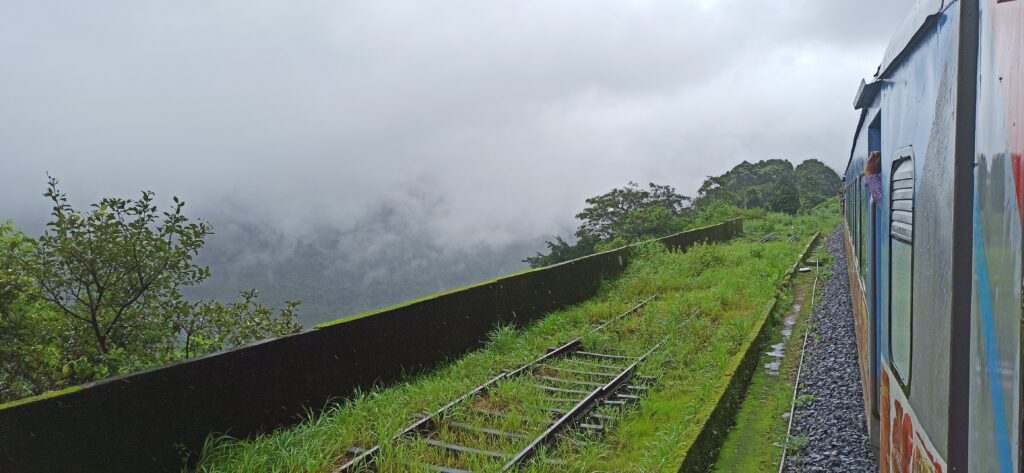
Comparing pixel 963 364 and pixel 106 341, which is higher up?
pixel 963 364

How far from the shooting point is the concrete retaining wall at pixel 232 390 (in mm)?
4152

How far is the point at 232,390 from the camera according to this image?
17.7ft

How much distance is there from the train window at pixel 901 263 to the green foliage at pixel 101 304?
6821 mm

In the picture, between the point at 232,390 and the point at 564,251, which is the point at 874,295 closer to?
the point at 232,390

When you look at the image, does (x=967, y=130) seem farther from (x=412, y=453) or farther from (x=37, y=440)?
(x=37, y=440)

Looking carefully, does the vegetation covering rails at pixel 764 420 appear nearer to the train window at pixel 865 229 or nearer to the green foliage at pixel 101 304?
the train window at pixel 865 229

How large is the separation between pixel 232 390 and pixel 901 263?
5238 millimetres

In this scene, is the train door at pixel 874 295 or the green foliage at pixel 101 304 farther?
the green foliage at pixel 101 304

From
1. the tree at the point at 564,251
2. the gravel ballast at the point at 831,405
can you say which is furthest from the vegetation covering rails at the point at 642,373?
the tree at the point at 564,251

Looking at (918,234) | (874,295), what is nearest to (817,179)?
(874,295)

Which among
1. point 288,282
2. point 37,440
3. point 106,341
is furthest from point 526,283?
point 288,282

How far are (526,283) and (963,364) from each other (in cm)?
885

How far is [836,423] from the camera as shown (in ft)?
19.1

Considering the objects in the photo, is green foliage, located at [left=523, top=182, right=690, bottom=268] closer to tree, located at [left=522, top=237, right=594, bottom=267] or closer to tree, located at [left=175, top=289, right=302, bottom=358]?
tree, located at [left=522, top=237, right=594, bottom=267]
